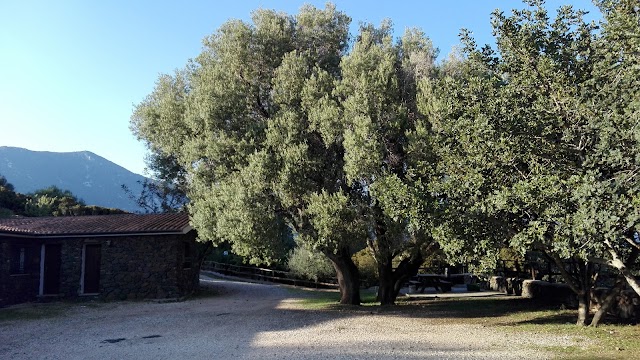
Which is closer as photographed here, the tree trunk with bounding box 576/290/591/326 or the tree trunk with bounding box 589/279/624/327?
the tree trunk with bounding box 589/279/624/327

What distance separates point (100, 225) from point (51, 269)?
2.46 meters

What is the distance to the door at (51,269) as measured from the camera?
1953cm

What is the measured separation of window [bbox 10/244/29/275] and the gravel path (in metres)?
3.37

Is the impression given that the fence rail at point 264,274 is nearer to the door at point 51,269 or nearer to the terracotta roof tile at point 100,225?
the terracotta roof tile at point 100,225

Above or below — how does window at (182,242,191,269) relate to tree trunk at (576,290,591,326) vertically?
above

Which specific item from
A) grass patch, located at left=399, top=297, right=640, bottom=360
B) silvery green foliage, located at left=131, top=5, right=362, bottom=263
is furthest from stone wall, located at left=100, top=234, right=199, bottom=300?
grass patch, located at left=399, top=297, right=640, bottom=360

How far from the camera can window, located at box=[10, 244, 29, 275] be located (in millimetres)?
17844

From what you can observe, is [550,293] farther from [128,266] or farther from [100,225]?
[100,225]

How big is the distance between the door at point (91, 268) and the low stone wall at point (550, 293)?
16.9m

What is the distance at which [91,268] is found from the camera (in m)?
20.0

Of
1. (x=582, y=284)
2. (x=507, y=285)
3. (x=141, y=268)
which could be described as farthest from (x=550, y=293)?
(x=141, y=268)

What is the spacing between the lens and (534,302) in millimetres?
17484

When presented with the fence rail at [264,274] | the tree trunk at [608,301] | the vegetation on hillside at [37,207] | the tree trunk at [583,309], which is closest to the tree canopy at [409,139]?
the tree trunk at [583,309]

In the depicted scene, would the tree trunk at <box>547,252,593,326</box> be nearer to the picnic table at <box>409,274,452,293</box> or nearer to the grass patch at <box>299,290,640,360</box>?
the grass patch at <box>299,290,640,360</box>
